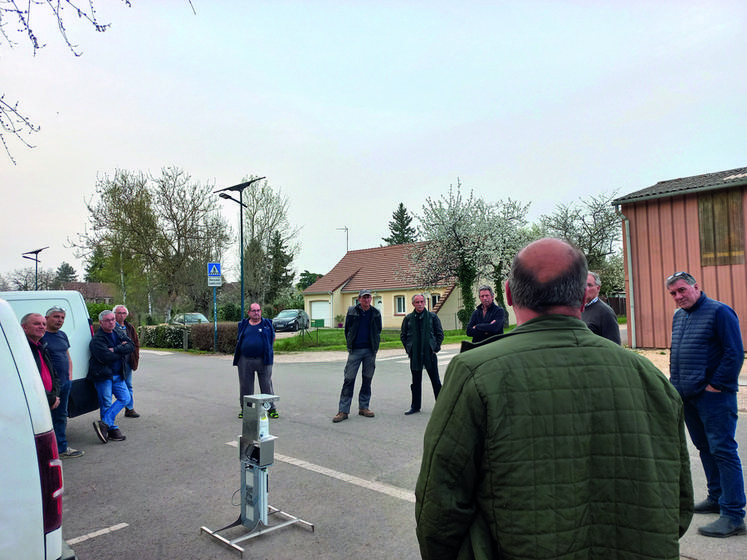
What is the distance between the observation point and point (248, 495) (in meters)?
4.14

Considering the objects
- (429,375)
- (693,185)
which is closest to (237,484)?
(429,375)

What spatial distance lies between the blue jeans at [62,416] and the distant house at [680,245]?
16.6 meters

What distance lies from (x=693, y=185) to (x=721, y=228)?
1620 millimetres

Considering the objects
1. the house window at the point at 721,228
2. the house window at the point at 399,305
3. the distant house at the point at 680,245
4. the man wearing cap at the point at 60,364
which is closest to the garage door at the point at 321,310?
the house window at the point at 399,305

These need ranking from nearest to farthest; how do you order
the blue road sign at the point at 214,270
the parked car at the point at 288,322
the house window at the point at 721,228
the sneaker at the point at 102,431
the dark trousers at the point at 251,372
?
the sneaker at the point at 102,431 → the dark trousers at the point at 251,372 → the house window at the point at 721,228 → the blue road sign at the point at 214,270 → the parked car at the point at 288,322

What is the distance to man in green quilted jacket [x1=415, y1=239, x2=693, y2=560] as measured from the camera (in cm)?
150

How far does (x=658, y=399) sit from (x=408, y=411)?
7.06 meters

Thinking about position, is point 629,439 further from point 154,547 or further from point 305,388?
point 305,388

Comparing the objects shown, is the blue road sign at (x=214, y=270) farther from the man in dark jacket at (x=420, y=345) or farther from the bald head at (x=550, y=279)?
the bald head at (x=550, y=279)

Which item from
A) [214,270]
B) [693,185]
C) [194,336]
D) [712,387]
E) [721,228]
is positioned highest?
[693,185]

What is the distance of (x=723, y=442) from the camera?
395 centimetres

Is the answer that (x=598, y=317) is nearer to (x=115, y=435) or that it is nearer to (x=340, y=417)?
(x=340, y=417)

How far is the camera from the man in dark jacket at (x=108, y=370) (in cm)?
730

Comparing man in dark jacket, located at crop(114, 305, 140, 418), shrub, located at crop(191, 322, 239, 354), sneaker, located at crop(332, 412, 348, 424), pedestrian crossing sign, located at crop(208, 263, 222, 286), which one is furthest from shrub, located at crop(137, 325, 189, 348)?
sneaker, located at crop(332, 412, 348, 424)
